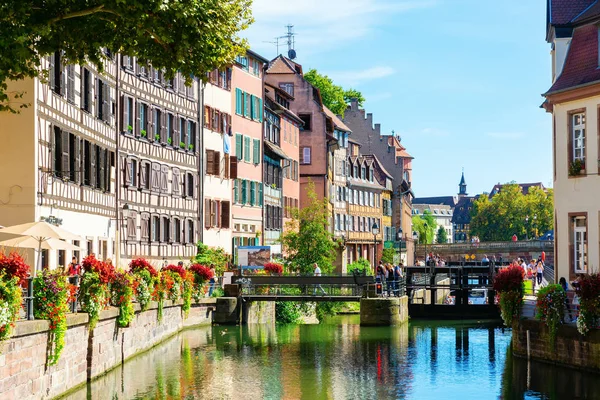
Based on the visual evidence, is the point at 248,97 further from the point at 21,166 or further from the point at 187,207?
the point at 21,166

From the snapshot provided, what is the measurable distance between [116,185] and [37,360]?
2157 centimetres

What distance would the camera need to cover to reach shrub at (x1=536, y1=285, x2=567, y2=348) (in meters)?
26.4

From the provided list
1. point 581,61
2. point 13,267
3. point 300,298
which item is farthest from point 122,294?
point 300,298

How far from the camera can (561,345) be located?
26.6 meters

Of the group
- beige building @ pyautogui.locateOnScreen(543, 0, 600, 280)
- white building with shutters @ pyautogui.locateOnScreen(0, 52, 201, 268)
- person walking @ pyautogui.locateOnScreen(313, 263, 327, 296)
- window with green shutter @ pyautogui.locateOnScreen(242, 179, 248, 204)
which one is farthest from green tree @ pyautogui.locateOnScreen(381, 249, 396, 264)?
beige building @ pyautogui.locateOnScreen(543, 0, 600, 280)

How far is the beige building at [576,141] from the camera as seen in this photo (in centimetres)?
3128

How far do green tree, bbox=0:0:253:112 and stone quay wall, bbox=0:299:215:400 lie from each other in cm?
419

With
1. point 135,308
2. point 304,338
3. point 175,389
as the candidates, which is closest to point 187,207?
point 304,338

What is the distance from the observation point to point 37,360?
1969cm

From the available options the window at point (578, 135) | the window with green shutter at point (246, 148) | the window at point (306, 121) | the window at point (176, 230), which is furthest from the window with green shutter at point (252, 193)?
the window at point (578, 135)

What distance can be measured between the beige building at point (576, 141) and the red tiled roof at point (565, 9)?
0.04 metres

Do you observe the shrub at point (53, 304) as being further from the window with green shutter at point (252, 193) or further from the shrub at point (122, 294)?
the window with green shutter at point (252, 193)

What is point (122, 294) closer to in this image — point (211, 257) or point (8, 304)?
point (8, 304)

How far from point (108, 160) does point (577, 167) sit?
16.0 m
